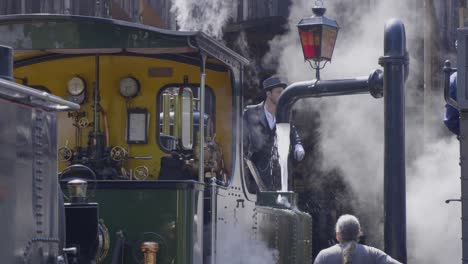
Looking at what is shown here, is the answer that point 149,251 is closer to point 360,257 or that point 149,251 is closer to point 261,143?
point 360,257

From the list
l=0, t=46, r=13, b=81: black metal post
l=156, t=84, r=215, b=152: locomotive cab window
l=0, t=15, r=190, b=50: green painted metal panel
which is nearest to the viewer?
l=0, t=46, r=13, b=81: black metal post

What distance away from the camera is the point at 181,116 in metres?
8.50

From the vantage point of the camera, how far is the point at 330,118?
17141 millimetres

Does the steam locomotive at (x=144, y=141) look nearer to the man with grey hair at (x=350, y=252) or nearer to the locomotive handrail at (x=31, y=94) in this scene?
the locomotive handrail at (x=31, y=94)

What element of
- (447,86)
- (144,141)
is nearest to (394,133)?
(144,141)

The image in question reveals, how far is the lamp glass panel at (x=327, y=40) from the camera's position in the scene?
11.1 metres

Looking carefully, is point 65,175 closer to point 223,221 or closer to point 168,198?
point 168,198

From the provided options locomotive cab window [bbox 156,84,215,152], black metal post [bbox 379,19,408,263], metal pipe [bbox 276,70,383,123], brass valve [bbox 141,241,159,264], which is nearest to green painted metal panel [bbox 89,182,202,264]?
brass valve [bbox 141,241,159,264]

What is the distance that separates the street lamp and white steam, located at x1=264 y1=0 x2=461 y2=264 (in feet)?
9.26

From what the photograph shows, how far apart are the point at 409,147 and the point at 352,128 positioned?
1263mm

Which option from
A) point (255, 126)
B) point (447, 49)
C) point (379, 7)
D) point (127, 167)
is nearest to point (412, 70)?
point (447, 49)

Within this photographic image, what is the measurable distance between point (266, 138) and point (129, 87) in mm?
2053

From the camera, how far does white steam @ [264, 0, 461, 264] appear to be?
45.1ft

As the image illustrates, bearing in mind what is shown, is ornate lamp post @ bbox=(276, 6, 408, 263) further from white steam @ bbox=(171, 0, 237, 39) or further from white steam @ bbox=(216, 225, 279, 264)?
white steam @ bbox=(171, 0, 237, 39)
